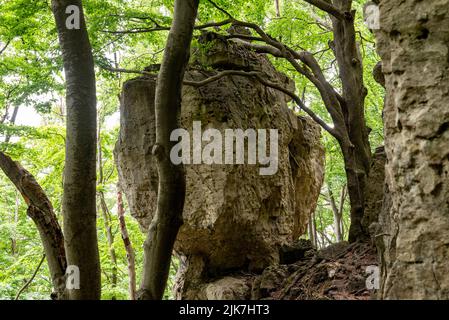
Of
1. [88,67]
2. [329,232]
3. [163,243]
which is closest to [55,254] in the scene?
[163,243]

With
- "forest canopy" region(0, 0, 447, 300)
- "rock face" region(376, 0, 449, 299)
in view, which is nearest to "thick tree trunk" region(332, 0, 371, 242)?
"forest canopy" region(0, 0, 447, 300)

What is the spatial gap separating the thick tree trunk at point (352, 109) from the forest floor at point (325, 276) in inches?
32.8

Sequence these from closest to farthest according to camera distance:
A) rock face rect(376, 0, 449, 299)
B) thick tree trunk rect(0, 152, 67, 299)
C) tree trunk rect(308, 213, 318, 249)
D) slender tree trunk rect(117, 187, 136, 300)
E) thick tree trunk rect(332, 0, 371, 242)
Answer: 1. rock face rect(376, 0, 449, 299)
2. thick tree trunk rect(0, 152, 67, 299)
3. thick tree trunk rect(332, 0, 371, 242)
4. slender tree trunk rect(117, 187, 136, 300)
5. tree trunk rect(308, 213, 318, 249)

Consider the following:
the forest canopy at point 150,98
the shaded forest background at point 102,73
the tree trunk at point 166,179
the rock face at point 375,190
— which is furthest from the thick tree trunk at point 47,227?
the rock face at point 375,190

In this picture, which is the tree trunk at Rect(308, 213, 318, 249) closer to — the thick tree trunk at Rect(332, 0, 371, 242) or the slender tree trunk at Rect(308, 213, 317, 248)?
the slender tree trunk at Rect(308, 213, 317, 248)

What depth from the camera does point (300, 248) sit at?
7.48 metres

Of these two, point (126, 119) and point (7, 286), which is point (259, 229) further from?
point (7, 286)

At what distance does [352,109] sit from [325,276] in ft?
10.5

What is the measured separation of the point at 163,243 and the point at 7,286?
34.0 ft

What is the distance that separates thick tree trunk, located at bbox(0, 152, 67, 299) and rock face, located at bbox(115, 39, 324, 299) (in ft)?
9.78

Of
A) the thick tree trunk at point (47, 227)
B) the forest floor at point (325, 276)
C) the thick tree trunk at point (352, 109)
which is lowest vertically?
the forest floor at point (325, 276)

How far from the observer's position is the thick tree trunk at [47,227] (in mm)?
4344

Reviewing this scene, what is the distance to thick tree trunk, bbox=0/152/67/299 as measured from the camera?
4.34m

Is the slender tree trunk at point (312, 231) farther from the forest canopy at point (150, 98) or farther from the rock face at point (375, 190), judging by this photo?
the rock face at point (375, 190)
